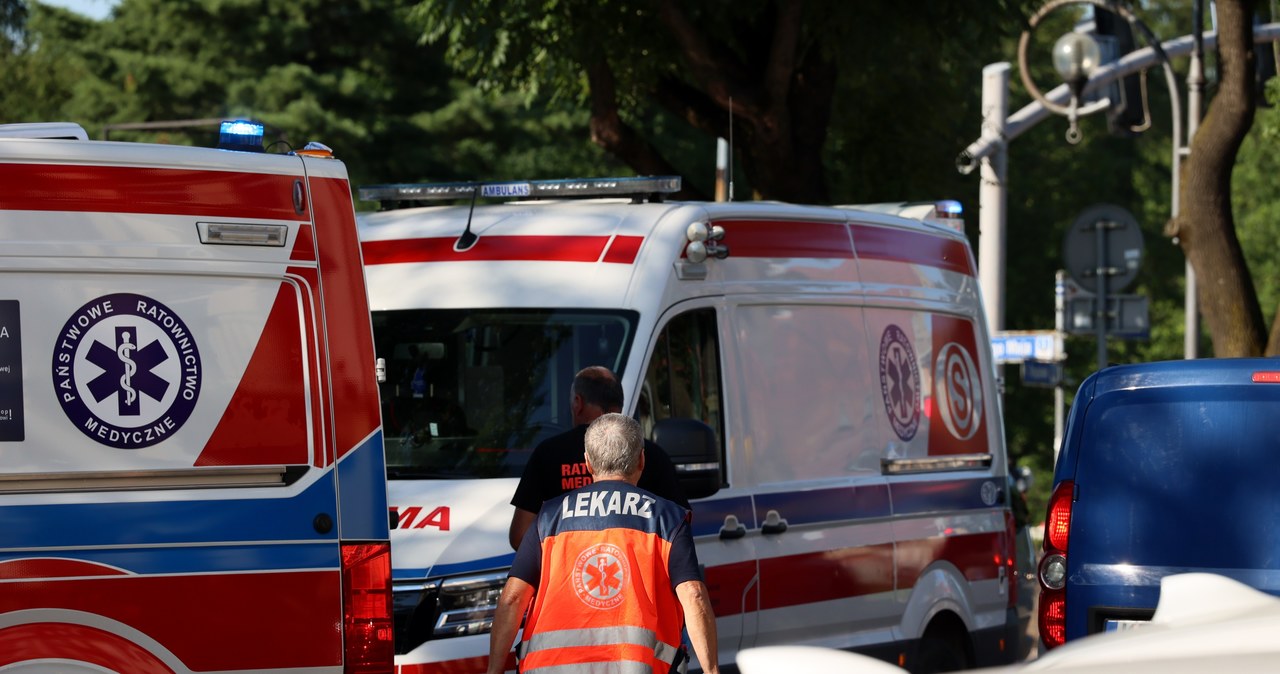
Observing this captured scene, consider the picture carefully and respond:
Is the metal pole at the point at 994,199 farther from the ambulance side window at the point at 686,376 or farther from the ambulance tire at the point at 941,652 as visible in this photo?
the ambulance side window at the point at 686,376

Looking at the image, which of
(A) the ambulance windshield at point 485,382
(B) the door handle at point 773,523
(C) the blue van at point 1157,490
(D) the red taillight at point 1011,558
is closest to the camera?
(C) the blue van at point 1157,490

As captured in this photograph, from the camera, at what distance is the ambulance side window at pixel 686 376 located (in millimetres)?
7016

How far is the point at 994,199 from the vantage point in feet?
55.5

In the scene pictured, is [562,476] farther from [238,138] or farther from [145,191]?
[145,191]

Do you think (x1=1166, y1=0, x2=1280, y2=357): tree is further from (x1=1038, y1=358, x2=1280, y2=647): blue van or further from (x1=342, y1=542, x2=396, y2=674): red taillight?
(x1=342, y1=542, x2=396, y2=674): red taillight

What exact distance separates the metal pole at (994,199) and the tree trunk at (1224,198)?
397 centimetres

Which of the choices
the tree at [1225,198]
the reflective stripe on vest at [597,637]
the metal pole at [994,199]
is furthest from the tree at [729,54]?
the reflective stripe on vest at [597,637]

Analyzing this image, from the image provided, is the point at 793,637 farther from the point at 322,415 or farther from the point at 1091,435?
the point at 322,415

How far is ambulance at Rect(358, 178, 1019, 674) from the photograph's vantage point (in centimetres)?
655

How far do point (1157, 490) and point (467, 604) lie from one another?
2348 millimetres

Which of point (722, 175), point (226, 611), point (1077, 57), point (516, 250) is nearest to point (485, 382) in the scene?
point (516, 250)

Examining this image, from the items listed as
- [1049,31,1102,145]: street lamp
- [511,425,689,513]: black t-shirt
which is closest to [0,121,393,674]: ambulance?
[511,425,689,513]: black t-shirt

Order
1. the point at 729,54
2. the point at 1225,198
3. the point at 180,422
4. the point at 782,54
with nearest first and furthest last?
the point at 180,422
the point at 1225,198
the point at 782,54
the point at 729,54

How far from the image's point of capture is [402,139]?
103ft
